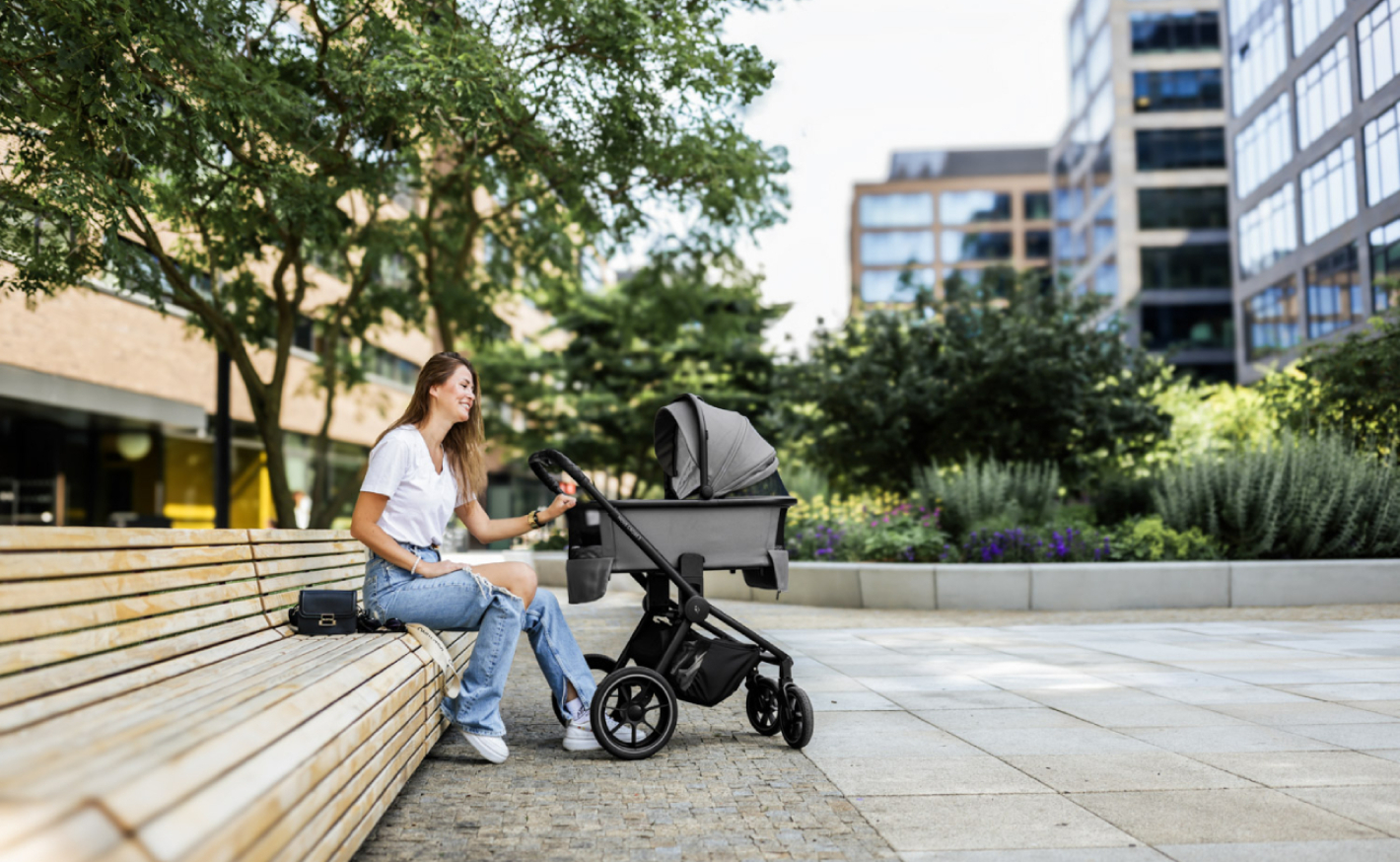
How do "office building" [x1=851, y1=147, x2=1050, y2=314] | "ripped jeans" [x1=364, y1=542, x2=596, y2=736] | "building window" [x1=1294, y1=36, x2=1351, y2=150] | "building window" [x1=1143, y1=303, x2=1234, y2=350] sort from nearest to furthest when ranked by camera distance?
"ripped jeans" [x1=364, y1=542, x2=596, y2=736], "building window" [x1=1294, y1=36, x2=1351, y2=150], "building window" [x1=1143, y1=303, x2=1234, y2=350], "office building" [x1=851, y1=147, x2=1050, y2=314]

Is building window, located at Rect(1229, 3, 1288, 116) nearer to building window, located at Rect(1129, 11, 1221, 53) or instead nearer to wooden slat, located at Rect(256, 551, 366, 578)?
building window, located at Rect(1129, 11, 1221, 53)

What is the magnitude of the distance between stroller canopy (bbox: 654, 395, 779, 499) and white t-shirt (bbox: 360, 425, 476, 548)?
1034 millimetres

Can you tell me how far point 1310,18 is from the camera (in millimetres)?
40500

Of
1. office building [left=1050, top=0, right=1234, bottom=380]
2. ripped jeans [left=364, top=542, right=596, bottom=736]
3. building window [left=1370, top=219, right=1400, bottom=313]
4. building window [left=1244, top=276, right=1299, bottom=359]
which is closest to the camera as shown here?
ripped jeans [left=364, top=542, right=596, bottom=736]

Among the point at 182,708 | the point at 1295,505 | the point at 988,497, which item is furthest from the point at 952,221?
the point at 182,708

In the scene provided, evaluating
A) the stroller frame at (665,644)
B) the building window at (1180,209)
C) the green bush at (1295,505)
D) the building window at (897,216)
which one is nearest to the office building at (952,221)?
the building window at (897,216)

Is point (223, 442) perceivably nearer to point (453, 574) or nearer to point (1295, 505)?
point (453, 574)

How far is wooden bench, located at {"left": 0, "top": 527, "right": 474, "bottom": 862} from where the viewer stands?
5.90ft

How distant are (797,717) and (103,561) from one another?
10.1 feet

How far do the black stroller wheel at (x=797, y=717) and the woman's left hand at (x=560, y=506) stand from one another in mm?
1347

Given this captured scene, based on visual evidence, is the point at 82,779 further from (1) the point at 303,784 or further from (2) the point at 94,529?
(2) the point at 94,529

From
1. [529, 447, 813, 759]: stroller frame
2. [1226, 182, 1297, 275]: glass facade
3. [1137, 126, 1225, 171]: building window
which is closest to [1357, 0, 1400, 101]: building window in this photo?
[1226, 182, 1297, 275]: glass facade

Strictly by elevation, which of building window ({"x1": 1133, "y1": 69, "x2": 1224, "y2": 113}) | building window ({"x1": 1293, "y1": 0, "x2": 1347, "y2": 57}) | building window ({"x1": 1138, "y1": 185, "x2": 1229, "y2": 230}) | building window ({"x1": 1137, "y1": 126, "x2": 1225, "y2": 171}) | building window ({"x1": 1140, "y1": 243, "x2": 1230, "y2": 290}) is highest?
building window ({"x1": 1133, "y1": 69, "x2": 1224, "y2": 113})

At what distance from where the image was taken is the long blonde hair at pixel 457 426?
5188 mm
